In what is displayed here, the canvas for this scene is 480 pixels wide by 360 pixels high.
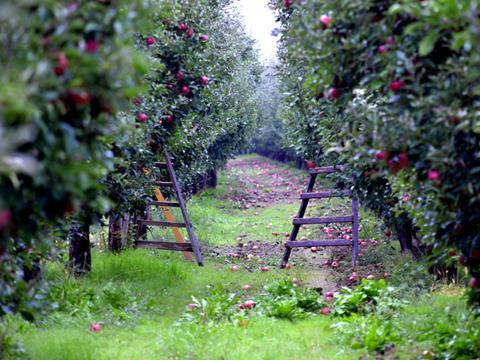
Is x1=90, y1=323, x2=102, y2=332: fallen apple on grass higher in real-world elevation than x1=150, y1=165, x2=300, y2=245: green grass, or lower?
higher

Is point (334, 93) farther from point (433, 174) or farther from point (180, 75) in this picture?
point (180, 75)

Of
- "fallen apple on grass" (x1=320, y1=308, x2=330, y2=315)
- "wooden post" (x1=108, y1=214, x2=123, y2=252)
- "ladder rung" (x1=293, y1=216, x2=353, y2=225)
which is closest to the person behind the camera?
"fallen apple on grass" (x1=320, y1=308, x2=330, y2=315)

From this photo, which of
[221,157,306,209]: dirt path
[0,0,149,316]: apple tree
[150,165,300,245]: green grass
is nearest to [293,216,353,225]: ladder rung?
[150,165,300,245]: green grass

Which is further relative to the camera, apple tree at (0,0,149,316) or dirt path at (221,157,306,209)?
dirt path at (221,157,306,209)

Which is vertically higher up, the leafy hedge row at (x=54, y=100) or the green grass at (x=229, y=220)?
the leafy hedge row at (x=54, y=100)

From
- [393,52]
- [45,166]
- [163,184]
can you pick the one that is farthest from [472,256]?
[163,184]

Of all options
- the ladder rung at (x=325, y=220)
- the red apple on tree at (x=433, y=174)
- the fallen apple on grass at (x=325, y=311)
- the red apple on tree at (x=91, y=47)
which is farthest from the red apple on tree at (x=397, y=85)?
the ladder rung at (x=325, y=220)

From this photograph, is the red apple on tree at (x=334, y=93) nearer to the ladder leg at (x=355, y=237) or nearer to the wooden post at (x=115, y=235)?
the ladder leg at (x=355, y=237)

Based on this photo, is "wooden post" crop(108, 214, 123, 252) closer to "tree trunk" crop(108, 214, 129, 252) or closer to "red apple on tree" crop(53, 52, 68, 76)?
"tree trunk" crop(108, 214, 129, 252)

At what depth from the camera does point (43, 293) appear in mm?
3924

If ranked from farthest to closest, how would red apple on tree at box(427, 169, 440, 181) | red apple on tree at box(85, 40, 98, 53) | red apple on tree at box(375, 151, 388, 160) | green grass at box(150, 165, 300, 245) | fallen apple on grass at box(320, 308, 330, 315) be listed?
green grass at box(150, 165, 300, 245), fallen apple on grass at box(320, 308, 330, 315), red apple on tree at box(375, 151, 388, 160), red apple on tree at box(427, 169, 440, 181), red apple on tree at box(85, 40, 98, 53)

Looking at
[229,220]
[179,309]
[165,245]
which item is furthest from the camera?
[229,220]

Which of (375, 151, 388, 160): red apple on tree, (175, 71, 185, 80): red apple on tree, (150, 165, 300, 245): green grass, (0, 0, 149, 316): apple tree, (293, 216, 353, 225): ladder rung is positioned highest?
(175, 71, 185, 80): red apple on tree

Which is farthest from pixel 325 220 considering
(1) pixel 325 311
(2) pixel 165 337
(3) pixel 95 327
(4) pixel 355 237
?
(3) pixel 95 327
